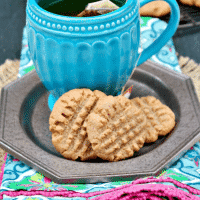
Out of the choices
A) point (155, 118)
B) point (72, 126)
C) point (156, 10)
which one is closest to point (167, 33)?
point (155, 118)

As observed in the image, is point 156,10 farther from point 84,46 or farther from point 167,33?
point 84,46

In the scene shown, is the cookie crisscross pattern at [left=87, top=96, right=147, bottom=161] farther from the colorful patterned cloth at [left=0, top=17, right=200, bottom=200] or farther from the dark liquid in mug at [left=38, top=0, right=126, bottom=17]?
the dark liquid in mug at [left=38, top=0, right=126, bottom=17]

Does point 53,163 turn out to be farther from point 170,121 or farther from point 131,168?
point 170,121

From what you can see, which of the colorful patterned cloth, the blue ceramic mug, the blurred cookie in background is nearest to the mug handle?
the blue ceramic mug

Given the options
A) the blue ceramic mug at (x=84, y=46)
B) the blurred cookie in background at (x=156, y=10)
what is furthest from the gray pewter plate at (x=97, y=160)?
the blurred cookie in background at (x=156, y=10)

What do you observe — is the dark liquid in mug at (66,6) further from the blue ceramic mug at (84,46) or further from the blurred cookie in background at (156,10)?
the blurred cookie in background at (156,10)

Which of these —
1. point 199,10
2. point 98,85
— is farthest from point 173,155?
point 199,10
